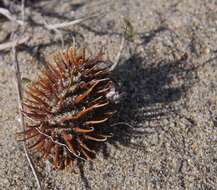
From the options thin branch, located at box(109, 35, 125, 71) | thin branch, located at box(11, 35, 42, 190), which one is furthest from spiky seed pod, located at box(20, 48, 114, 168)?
thin branch, located at box(109, 35, 125, 71)

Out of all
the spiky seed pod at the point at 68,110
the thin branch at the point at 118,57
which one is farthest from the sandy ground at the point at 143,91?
the spiky seed pod at the point at 68,110

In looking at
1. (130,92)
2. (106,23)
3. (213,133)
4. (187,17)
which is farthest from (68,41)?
(213,133)

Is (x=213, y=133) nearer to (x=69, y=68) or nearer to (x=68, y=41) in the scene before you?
(x=69, y=68)

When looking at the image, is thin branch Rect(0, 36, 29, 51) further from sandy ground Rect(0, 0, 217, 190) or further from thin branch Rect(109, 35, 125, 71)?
thin branch Rect(109, 35, 125, 71)

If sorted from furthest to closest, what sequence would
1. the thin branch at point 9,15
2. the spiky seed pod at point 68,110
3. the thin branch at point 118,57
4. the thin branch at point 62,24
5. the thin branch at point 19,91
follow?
the thin branch at point 9,15 → the thin branch at point 62,24 → the thin branch at point 118,57 → the thin branch at point 19,91 → the spiky seed pod at point 68,110

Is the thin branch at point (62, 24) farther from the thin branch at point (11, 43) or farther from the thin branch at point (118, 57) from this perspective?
the thin branch at point (118, 57)

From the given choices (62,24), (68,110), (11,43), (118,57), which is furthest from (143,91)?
(11,43)
